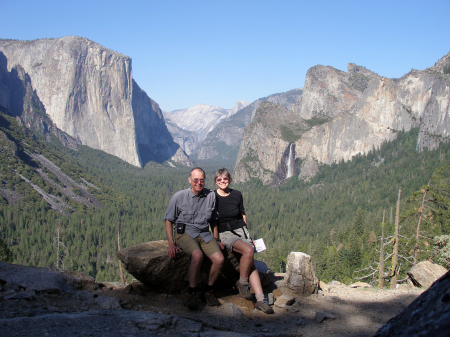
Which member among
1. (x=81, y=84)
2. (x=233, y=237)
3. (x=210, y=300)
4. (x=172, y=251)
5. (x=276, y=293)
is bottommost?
(x=276, y=293)

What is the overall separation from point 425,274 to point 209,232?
9.49m

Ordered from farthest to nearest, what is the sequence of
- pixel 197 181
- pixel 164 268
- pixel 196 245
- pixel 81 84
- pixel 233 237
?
pixel 81 84 → pixel 164 268 → pixel 233 237 → pixel 197 181 → pixel 196 245

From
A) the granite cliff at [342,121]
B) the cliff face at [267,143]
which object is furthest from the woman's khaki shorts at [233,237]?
the cliff face at [267,143]

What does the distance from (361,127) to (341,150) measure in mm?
12551

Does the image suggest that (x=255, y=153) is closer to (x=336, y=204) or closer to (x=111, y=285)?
(x=336, y=204)

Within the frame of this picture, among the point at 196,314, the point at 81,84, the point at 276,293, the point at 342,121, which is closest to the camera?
the point at 196,314

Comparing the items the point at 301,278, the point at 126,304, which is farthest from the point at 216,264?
the point at 301,278

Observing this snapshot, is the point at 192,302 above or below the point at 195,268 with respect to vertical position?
below

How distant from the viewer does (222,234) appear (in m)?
8.53

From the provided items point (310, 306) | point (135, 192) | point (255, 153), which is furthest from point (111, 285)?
point (255, 153)

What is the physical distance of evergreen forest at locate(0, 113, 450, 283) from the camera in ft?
103

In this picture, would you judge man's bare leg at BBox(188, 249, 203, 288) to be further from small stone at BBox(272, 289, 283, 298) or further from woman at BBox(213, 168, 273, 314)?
small stone at BBox(272, 289, 283, 298)

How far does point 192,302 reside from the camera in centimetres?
740

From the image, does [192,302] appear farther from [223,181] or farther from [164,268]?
[223,181]
